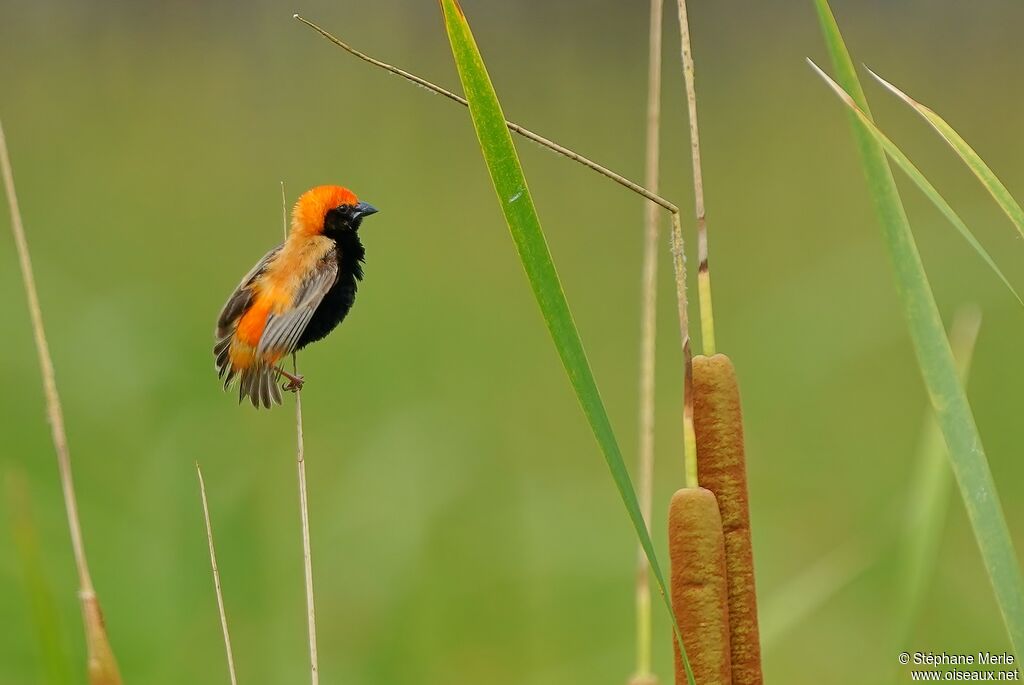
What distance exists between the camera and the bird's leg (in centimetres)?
100

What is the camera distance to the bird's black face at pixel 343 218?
1.09 meters

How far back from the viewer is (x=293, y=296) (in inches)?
38.9

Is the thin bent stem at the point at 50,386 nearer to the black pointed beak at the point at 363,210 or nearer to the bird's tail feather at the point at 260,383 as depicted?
the bird's tail feather at the point at 260,383

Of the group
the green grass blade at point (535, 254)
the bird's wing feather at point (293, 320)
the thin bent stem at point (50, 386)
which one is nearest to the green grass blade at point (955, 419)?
the green grass blade at point (535, 254)

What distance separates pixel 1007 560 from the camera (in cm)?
70

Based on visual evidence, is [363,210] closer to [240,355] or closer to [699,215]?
[240,355]

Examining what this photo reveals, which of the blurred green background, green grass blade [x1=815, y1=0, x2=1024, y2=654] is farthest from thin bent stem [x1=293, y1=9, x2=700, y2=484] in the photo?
the blurred green background

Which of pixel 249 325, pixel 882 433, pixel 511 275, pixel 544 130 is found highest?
pixel 544 130

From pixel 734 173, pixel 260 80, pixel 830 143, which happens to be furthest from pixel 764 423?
pixel 260 80

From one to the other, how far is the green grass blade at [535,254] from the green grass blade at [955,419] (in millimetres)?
190

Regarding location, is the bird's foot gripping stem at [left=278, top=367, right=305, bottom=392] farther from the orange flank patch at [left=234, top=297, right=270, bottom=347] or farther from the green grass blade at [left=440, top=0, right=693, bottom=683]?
the green grass blade at [left=440, top=0, right=693, bottom=683]

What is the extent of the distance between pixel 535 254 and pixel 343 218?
0.45 meters

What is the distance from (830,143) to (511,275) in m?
1.86

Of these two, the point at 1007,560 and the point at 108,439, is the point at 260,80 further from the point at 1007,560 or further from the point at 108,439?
the point at 1007,560
